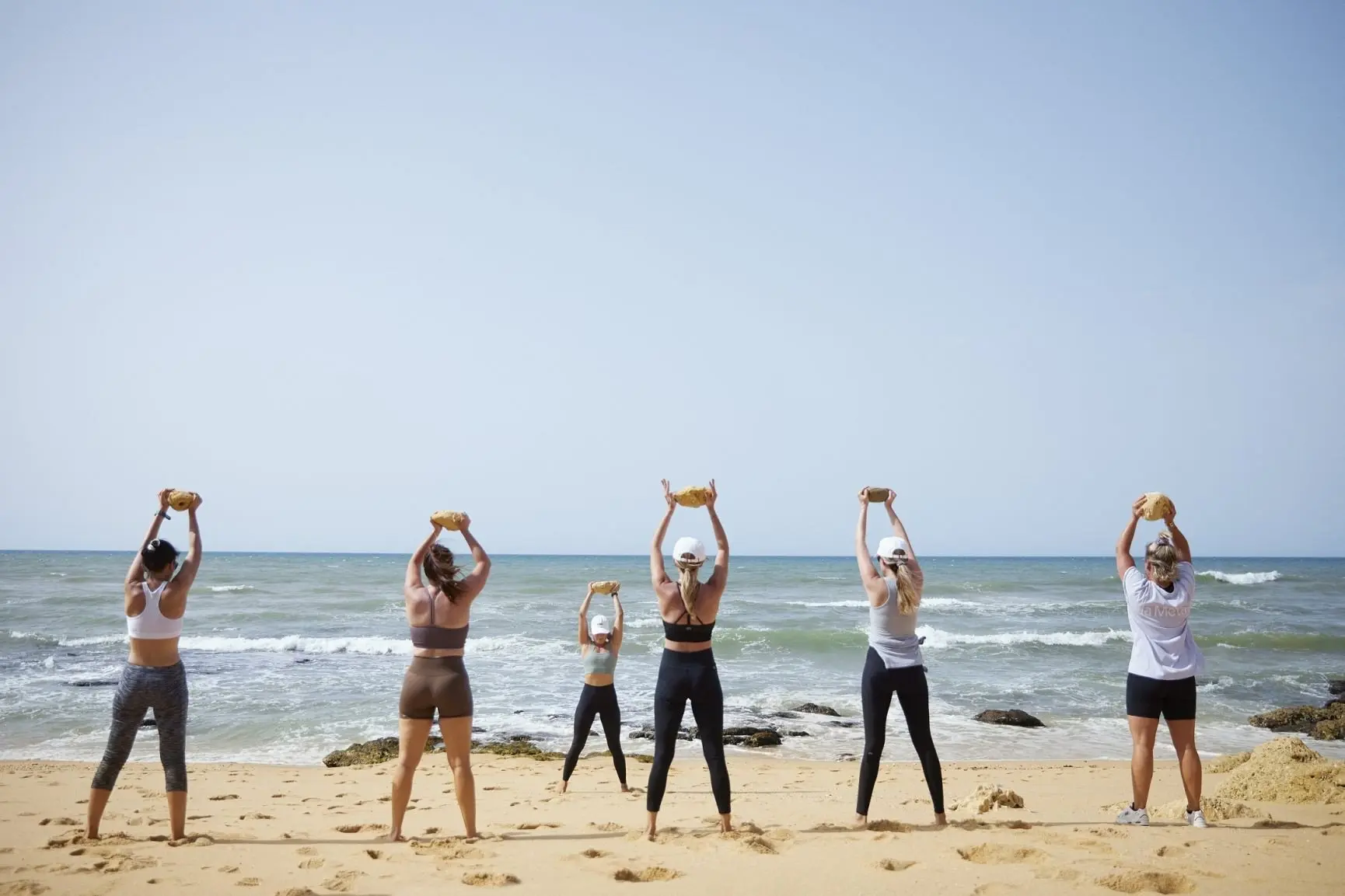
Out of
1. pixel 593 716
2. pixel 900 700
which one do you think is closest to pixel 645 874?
pixel 900 700

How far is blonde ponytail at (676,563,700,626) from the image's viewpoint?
5363 millimetres

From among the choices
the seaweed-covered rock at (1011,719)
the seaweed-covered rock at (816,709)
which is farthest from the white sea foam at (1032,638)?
the seaweed-covered rock at (816,709)

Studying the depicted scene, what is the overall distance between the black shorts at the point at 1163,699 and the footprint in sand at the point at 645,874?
333cm

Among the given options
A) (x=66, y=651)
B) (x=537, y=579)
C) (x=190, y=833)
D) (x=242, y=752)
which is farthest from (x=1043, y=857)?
(x=537, y=579)

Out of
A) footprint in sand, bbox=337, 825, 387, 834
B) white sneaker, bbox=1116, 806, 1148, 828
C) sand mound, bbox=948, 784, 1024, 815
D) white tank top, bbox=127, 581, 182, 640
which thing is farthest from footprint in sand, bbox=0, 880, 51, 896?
white sneaker, bbox=1116, 806, 1148, 828

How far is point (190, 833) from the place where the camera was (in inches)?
232

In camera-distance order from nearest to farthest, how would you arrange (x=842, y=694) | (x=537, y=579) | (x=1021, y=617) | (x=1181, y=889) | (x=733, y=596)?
(x=1181, y=889) < (x=842, y=694) < (x=1021, y=617) < (x=733, y=596) < (x=537, y=579)

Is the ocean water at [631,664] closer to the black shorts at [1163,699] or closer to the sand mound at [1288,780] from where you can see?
the sand mound at [1288,780]

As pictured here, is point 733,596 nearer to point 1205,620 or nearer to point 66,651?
point 1205,620

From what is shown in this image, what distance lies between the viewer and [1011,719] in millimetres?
12820

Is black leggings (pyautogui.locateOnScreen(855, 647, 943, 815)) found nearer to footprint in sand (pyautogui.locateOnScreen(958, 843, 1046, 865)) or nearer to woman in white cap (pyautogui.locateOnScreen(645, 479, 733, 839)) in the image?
footprint in sand (pyautogui.locateOnScreen(958, 843, 1046, 865))

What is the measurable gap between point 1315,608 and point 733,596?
23.0 metres

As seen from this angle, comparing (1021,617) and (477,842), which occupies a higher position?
(477,842)

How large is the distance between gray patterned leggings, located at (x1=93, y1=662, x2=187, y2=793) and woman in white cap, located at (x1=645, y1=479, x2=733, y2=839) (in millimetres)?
3118
